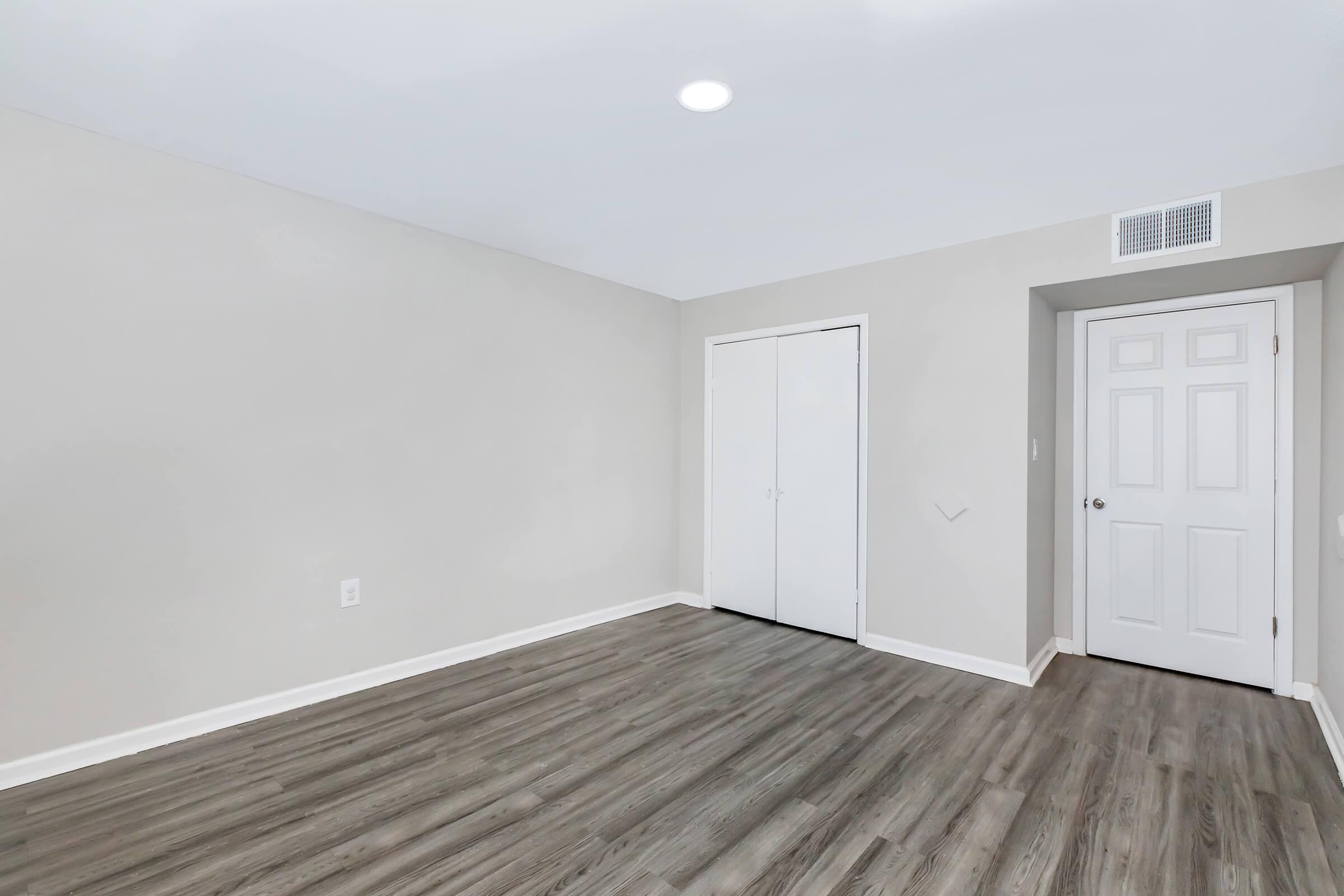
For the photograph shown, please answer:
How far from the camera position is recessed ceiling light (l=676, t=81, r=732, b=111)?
204 centimetres

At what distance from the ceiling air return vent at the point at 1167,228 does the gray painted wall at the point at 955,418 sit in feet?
0.15

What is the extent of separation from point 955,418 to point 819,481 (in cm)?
96

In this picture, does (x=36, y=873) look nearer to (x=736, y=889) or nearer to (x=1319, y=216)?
(x=736, y=889)

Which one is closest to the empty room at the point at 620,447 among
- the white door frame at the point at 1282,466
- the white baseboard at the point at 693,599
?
the white door frame at the point at 1282,466

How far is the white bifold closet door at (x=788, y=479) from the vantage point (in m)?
4.02

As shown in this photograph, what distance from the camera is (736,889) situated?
1763 mm

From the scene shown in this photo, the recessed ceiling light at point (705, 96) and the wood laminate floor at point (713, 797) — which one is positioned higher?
the recessed ceiling light at point (705, 96)

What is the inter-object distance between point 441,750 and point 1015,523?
2981mm

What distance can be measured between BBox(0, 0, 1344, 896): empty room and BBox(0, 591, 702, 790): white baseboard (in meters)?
0.02

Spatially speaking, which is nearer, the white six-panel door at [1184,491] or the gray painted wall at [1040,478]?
the white six-panel door at [1184,491]

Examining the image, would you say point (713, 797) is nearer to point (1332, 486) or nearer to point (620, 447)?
point (620, 447)

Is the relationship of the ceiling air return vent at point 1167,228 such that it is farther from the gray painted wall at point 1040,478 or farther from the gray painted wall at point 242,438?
the gray painted wall at point 242,438

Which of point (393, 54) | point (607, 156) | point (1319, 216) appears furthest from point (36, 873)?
point (1319, 216)

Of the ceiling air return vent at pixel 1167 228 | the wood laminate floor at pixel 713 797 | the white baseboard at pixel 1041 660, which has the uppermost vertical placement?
the ceiling air return vent at pixel 1167 228
